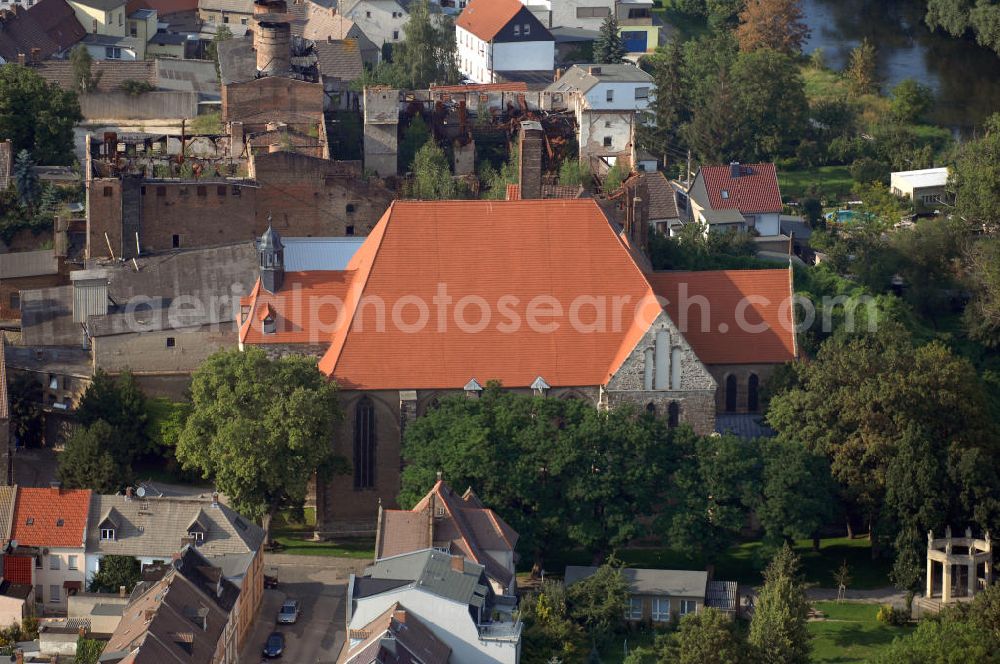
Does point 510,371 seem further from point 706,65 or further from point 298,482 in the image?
point 706,65

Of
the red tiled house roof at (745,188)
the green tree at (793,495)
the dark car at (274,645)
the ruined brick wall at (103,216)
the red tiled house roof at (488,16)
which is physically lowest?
the dark car at (274,645)

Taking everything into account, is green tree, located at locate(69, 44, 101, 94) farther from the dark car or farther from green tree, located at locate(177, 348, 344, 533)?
the dark car

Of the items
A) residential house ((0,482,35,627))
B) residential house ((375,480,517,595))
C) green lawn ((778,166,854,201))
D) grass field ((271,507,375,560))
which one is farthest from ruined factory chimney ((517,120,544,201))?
green lawn ((778,166,854,201))

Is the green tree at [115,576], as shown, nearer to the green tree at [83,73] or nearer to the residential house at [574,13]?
the green tree at [83,73]

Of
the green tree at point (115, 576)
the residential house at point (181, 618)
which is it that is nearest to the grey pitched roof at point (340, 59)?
the green tree at point (115, 576)

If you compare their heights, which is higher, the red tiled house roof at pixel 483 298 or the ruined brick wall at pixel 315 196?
the ruined brick wall at pixel 315 196

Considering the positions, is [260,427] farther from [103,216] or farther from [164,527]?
[103,216]
